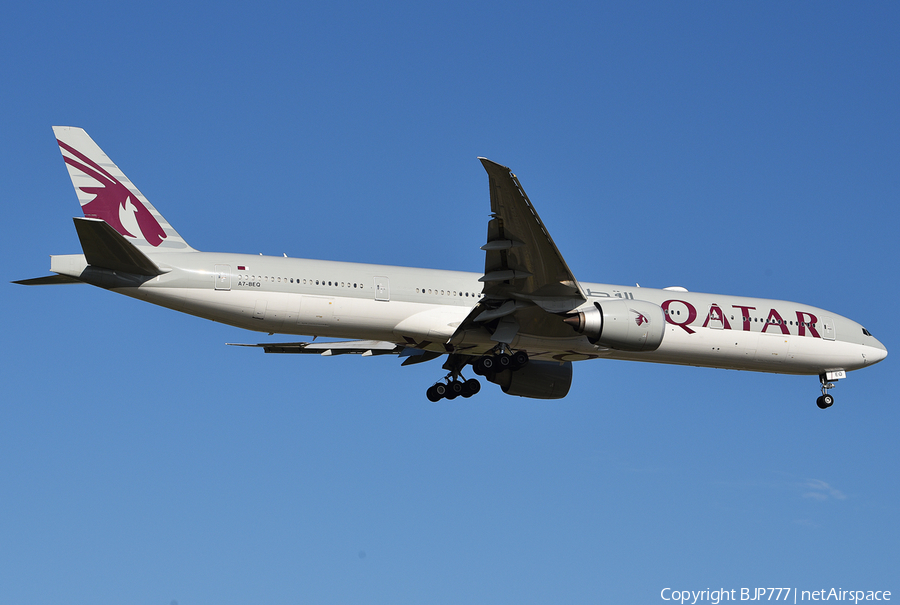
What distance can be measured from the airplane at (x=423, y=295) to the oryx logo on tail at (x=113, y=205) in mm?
25

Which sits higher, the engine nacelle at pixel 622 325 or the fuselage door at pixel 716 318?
the fuselage door at pixel 716 318

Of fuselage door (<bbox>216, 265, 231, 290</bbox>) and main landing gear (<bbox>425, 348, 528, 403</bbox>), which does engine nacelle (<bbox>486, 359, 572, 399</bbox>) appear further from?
fuselage door (<bbox>216, 265, 231, 290</bbox>)

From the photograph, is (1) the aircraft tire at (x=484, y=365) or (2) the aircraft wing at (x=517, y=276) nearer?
(2) the aircraft wing at (x=517, y=276)

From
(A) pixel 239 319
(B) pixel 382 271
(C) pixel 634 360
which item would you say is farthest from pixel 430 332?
(C) pixel 634 360

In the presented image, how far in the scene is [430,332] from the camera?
23.9 metres

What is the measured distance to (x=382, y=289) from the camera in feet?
77.0

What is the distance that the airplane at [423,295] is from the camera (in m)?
21.3

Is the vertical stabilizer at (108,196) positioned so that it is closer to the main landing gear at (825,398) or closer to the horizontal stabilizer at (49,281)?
the horizontal stabilizer at (49,281)

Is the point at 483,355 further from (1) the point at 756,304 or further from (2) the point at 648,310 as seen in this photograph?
(1) the point at 756,304

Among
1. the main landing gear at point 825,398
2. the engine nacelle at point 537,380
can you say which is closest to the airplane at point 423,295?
the engine nacelle at point 537,380

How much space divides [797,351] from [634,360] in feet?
16.2

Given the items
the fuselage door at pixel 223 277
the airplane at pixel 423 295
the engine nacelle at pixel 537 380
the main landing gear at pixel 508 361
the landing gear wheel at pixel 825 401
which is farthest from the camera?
the engine nacelle at pixel 537 380

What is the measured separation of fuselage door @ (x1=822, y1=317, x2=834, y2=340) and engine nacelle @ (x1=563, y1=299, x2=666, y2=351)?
7427mm

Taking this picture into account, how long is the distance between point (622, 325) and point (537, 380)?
5900 millimetres
